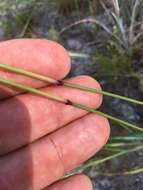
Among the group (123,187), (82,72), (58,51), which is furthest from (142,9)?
(123,187)

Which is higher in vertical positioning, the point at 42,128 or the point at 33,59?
the point at 33,59

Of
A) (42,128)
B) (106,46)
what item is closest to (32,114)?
(42,128)

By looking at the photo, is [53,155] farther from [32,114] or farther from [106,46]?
[106,46]

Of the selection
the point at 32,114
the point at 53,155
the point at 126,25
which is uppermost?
the point at 126,25

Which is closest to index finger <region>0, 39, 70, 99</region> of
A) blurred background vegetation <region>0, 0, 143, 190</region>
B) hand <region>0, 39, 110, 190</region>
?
hand <region>0, 39, 110, 190</region>

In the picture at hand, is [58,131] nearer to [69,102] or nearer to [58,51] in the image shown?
[69,102]
